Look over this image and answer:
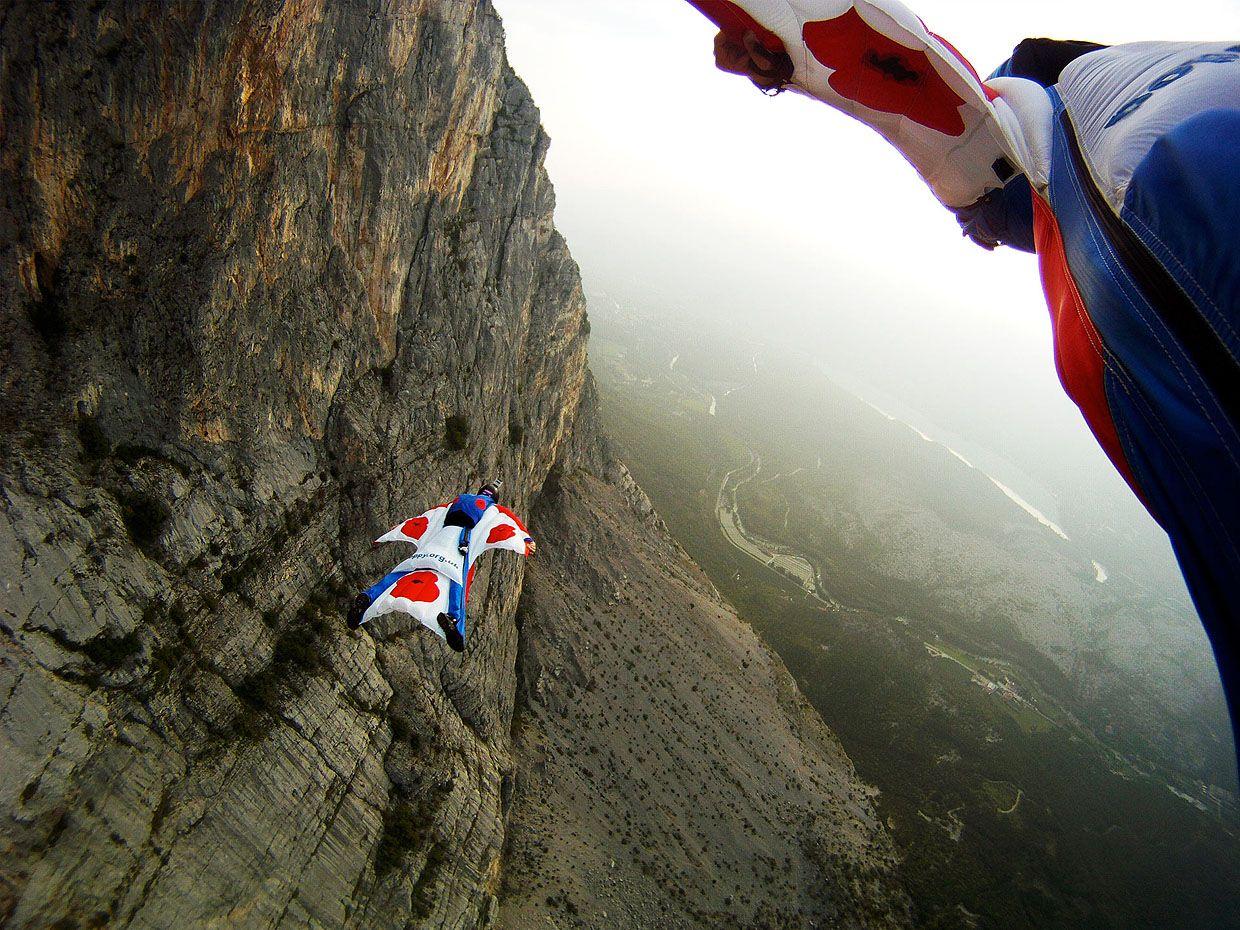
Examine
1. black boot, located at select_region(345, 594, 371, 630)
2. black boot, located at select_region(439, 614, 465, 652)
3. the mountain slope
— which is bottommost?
the mountain slope

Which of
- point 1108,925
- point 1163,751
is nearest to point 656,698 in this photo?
point 1108,925

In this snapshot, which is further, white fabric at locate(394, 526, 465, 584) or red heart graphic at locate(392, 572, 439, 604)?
white fabric at locate(394, 526, 465, 584)

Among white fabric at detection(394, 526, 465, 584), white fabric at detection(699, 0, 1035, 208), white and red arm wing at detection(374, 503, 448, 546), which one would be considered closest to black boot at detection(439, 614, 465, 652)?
white fabric at detection(394, 526, 465, 584)

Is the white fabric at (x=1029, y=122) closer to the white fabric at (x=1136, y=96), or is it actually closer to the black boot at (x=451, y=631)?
the white fabric at (x=1136, y=96)

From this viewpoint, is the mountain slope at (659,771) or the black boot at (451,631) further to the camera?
the mountain slope at (659,771)

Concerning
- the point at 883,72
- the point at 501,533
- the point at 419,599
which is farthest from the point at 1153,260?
the point at 501,533

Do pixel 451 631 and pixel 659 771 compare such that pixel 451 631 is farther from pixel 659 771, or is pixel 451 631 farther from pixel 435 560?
pixel 659 771

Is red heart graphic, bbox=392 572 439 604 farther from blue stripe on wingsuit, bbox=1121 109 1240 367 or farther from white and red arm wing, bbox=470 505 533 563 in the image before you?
blue stripe on wingsuit, bbox=1121 109 1240 367

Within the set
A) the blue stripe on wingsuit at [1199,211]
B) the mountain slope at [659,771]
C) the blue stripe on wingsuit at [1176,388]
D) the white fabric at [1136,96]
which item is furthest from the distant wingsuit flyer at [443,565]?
the mountain slope at [659,771]

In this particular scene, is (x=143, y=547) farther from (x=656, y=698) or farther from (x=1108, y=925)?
(x=1108, y=925)
